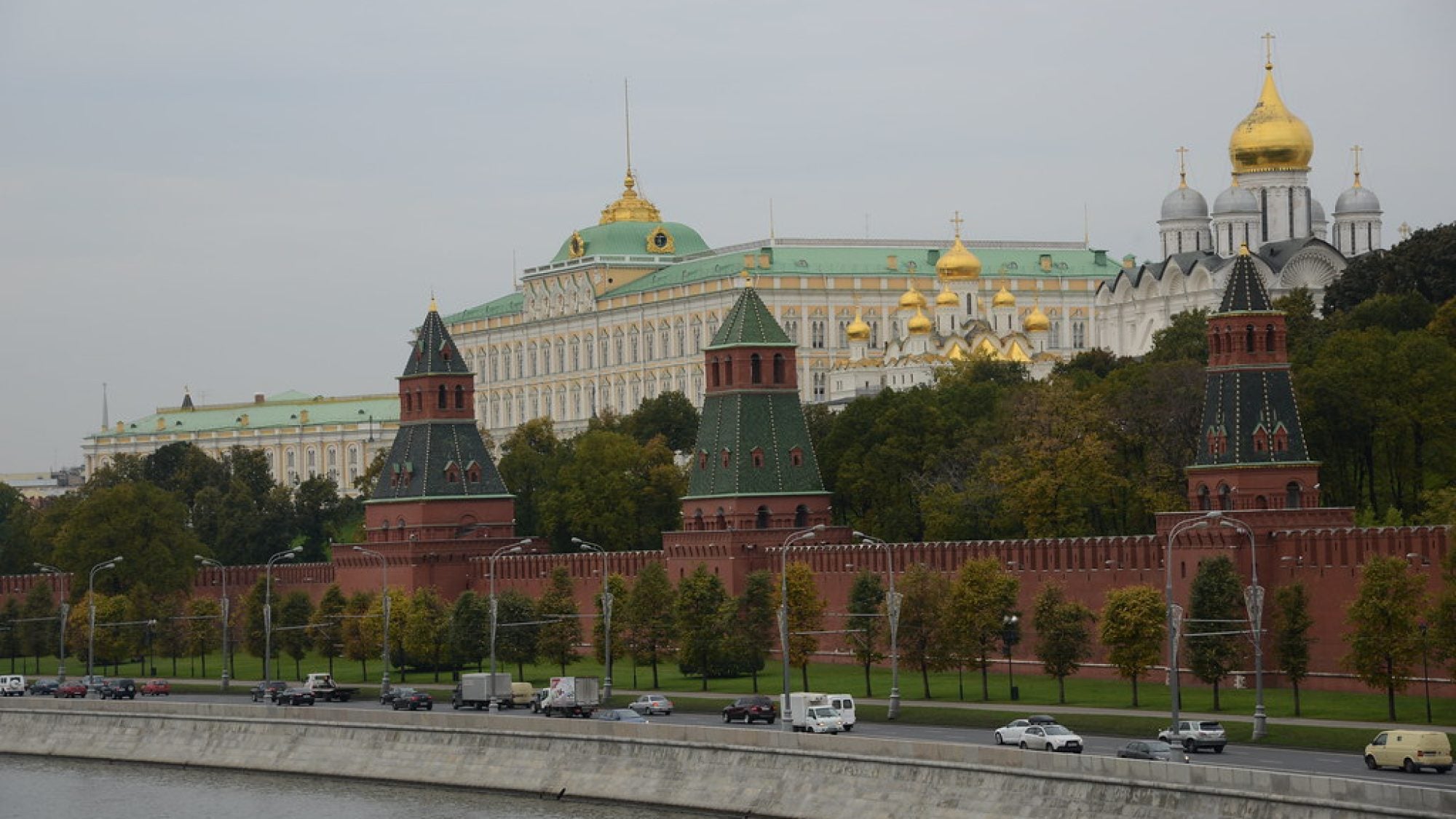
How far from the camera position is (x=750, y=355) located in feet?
367

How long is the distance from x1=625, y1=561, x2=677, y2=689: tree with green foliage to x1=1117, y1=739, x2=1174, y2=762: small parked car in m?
35.1

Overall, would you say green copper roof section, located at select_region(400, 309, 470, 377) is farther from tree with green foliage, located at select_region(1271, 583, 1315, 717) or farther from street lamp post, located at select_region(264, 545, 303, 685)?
tree with green foliage, located at select_region(1271, 583, 1315, 717)

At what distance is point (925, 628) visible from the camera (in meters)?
89.5

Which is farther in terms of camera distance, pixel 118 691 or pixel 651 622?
pixel 118 691

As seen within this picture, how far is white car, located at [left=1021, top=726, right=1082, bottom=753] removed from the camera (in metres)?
69.0

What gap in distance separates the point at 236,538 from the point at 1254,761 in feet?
350

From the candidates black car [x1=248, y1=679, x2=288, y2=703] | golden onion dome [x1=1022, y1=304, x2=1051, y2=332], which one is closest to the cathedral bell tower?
black car [x1=248, y1=679, x2=288, y2=703]

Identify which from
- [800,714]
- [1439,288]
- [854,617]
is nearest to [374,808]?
[800,714]

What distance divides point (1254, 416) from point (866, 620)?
44.7ft

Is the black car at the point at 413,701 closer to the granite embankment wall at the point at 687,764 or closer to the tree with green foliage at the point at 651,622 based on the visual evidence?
the granite embankment wall at the point at 687,764

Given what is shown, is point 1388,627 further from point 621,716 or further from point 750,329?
point 750,329

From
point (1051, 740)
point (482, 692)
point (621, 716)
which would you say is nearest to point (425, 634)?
point (482, 692)

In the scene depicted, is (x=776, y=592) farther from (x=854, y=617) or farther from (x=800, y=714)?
(x=800, y=714)

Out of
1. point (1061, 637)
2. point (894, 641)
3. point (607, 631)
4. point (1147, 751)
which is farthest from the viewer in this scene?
point (607, 631)
